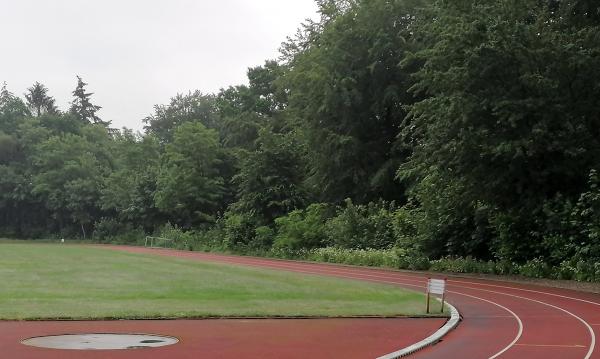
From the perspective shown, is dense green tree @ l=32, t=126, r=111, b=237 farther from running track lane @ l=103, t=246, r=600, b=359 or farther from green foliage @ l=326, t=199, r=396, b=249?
running track lane @ l=103, t=246, r=600, b=359

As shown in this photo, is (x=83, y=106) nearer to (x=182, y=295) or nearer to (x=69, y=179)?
(x=69, y=179)

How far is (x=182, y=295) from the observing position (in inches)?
766

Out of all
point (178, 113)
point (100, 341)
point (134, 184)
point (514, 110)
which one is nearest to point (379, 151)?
point (514, 110)

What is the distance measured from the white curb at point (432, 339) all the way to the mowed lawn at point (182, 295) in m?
1.20

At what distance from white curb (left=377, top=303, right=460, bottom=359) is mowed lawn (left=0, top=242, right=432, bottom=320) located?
3.93 ft

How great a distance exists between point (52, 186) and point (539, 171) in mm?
72148

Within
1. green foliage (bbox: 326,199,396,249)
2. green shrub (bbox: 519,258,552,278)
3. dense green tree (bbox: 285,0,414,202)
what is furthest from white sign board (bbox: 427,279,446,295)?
dense green tree (bbox: 285,0,414,202)

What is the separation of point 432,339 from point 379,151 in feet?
119

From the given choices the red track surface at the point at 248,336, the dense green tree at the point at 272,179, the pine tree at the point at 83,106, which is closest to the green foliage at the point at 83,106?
the pine tree at the point at 83,106

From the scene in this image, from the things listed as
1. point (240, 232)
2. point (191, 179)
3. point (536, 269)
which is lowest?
point (536, 269)

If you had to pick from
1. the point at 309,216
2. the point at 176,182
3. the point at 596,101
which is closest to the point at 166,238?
the point at 176,182

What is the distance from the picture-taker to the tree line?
25203 mm

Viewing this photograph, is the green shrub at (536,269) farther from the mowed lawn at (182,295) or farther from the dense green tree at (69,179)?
the dense green tree at (69,179)

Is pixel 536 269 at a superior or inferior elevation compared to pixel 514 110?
inferior
